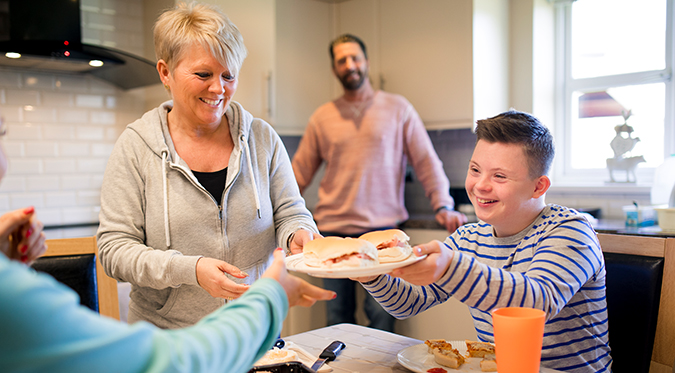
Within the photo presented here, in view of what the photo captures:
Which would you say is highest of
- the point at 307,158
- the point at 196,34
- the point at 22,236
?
the point at 196,34

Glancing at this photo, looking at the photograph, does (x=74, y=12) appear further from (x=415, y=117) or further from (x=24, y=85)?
(x=415, y=117)

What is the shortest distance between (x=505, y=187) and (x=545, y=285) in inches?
10.7

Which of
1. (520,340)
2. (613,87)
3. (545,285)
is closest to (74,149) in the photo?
(545,285)

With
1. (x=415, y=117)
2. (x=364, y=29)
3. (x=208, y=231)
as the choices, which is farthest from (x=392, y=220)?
(x=208, y=231)

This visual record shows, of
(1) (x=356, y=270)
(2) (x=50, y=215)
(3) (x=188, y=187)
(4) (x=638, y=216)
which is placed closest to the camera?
(1) (x=356, y=270)

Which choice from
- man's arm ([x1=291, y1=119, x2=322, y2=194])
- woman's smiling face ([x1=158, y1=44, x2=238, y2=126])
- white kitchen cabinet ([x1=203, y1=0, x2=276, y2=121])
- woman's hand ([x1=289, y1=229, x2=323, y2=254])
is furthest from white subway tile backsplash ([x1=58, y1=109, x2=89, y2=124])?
woman's hand ([x1=289, y1=229, x2=323, y2=254])

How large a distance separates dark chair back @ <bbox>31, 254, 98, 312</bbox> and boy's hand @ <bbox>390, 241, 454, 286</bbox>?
97 centimetres

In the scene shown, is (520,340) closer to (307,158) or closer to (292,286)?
(292,286)

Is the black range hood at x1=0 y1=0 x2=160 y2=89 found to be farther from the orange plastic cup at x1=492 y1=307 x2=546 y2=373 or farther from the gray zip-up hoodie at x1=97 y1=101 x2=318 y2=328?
the orange plastic cup at x1=492 y1=307 x2=546 y2=373

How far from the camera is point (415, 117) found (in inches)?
119

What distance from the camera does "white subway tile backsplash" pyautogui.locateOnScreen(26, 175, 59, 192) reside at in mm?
2965

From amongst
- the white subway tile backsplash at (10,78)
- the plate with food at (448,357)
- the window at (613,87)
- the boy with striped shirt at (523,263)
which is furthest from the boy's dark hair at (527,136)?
the white subway tile backsplash at (10,78)

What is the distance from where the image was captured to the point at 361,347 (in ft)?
4.28

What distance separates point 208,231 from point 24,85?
2154 mm
